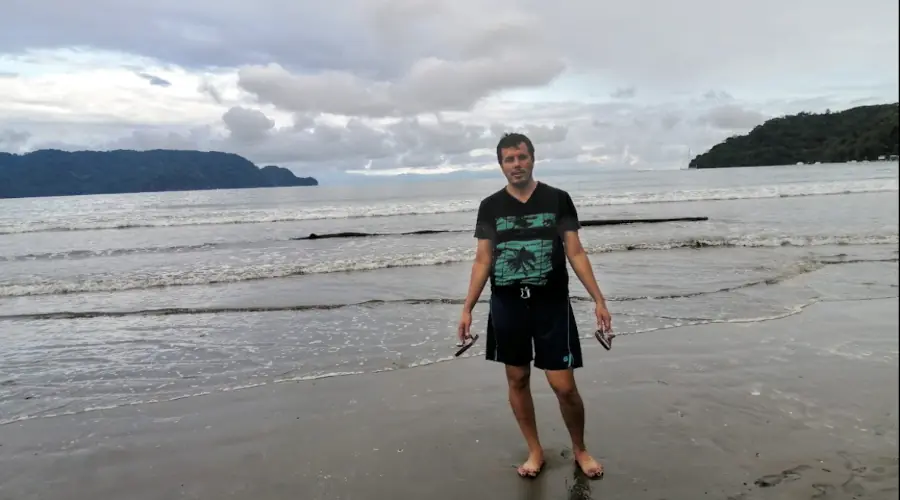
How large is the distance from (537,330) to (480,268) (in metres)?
0.59

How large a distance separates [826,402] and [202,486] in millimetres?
5345

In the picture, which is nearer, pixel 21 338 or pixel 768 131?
pixel 21 338

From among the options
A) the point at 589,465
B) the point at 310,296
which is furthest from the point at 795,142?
the point at 589,465

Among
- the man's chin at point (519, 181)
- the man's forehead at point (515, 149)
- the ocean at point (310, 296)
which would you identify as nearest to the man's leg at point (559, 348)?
the man's chin at point (519, 181)

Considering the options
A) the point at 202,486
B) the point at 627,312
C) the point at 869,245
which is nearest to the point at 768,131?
the point at 869,245

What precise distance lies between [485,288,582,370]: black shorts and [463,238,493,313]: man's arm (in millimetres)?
164

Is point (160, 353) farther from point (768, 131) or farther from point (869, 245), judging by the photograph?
point (768, 131)

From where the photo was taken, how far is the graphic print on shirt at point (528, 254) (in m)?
4.04

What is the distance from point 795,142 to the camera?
292 feet

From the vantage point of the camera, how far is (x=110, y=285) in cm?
1588

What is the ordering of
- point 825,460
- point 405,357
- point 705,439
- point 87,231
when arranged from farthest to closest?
1. point 87,231
2. point 405,357
3. point 705,439
4. point 825,460

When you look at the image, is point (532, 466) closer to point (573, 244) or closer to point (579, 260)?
point (579, 260)

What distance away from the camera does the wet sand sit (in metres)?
4.24

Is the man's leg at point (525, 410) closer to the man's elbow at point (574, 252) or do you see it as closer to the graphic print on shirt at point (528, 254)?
the graphic print on shirt at point (528, 254)
